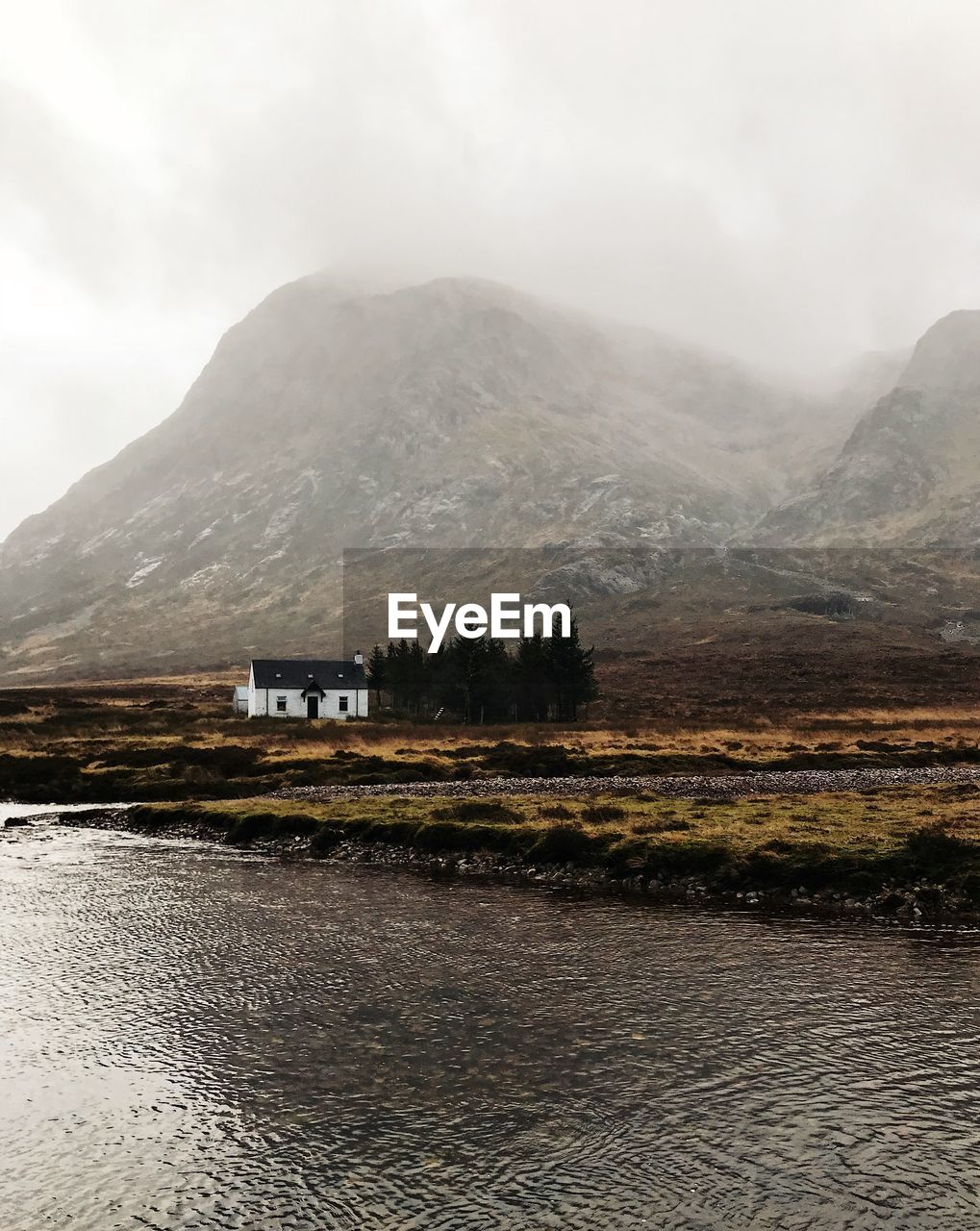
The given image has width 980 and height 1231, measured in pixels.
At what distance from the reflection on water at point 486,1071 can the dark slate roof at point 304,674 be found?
97.9 m

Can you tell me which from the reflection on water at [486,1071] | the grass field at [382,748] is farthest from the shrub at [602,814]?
the grass field at [382,748]

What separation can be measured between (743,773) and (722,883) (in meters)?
35.6

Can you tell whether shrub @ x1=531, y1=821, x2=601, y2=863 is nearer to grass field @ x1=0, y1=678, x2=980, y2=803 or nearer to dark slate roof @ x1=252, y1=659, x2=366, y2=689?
grass field @ x1=0, y1=678, x2=980, y2=803

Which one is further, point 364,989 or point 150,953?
point 150,953

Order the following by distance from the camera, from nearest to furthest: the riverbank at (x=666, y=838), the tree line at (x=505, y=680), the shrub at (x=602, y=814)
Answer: the riverbank at (x=666, y=838)
the shrub at (x=602, y=814)
the tree line at (x=505, y=680)

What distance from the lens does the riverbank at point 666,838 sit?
2864 cm

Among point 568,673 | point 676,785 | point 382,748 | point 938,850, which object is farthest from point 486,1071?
point 568,673

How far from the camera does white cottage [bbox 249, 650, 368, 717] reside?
122 meters

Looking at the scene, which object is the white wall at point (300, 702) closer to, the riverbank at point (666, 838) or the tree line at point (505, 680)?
the tree line at point (505, 680)

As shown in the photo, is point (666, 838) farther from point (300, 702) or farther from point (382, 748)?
point (300, 702)

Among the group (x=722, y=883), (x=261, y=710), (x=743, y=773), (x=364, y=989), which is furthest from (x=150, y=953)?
(x=261, y=710)

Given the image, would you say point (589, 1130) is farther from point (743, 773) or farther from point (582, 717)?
point (582, 717)

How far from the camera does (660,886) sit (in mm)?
30719

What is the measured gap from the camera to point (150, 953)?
23516 millimetres
